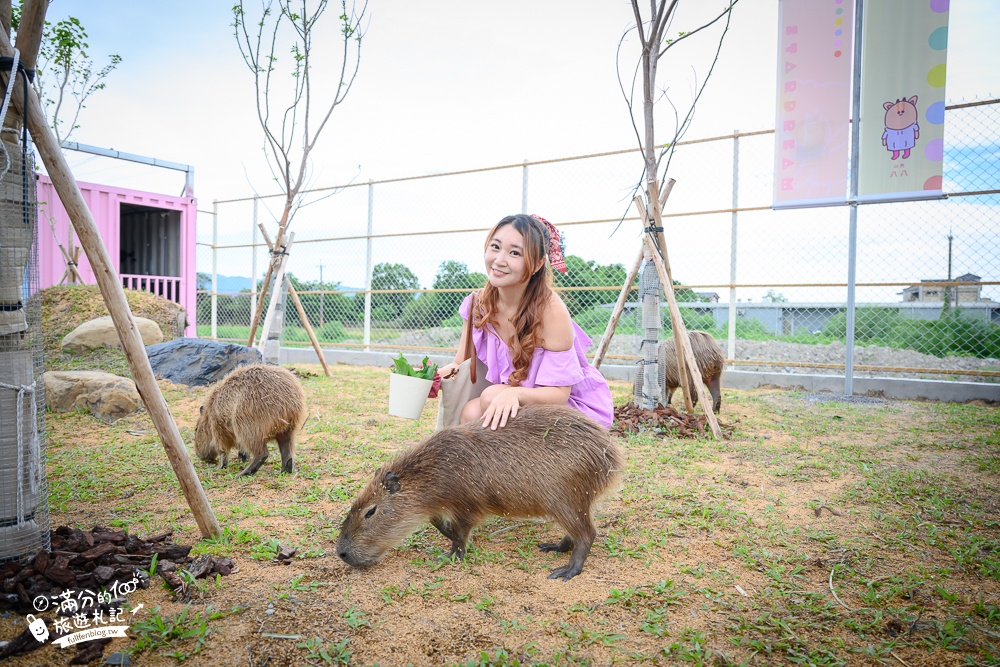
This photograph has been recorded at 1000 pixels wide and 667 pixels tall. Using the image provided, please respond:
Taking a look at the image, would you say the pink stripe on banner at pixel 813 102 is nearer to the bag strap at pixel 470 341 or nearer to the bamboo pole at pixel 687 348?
the bamboo pole at pixel 687 348

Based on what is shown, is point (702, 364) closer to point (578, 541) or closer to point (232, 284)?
point (578, 541)

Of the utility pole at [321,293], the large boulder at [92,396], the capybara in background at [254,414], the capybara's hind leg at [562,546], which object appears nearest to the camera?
the capybara's hind leg at [562,546]

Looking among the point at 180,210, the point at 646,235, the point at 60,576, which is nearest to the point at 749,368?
the point at 646,235

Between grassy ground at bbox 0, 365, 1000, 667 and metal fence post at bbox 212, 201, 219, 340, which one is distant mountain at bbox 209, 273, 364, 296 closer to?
metal fence post at bbox 212, 201, 219, 340

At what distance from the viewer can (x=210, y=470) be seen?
3.85 m

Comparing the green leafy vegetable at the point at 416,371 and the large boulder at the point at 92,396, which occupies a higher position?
the green leafy vegetable at the point at 416,371

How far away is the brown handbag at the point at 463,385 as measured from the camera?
3105 millimetres

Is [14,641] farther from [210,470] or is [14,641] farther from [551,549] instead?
[210,470]

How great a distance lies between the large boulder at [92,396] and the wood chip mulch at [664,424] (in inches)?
170

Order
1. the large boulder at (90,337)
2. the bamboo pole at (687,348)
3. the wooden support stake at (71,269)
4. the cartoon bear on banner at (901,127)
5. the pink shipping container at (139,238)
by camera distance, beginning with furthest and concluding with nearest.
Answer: the pink shipping container at (139,238)
the wooden support stake at (71,269)
the large boulder at (90,337)
the cartoon bear on banner at (901,127)
the bamboo pole at (687,348)

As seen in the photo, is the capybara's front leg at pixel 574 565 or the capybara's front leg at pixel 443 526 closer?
the capybara's front leg at pixel 574 565

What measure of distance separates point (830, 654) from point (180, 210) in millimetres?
12912

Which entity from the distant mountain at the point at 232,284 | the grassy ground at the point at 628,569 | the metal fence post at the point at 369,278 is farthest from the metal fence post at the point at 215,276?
the grassy ground at the point at 628,569

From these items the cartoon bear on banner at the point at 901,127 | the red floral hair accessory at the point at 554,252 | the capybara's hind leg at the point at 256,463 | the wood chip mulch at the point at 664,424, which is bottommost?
the capybara's hind leg at the point at 256,463
